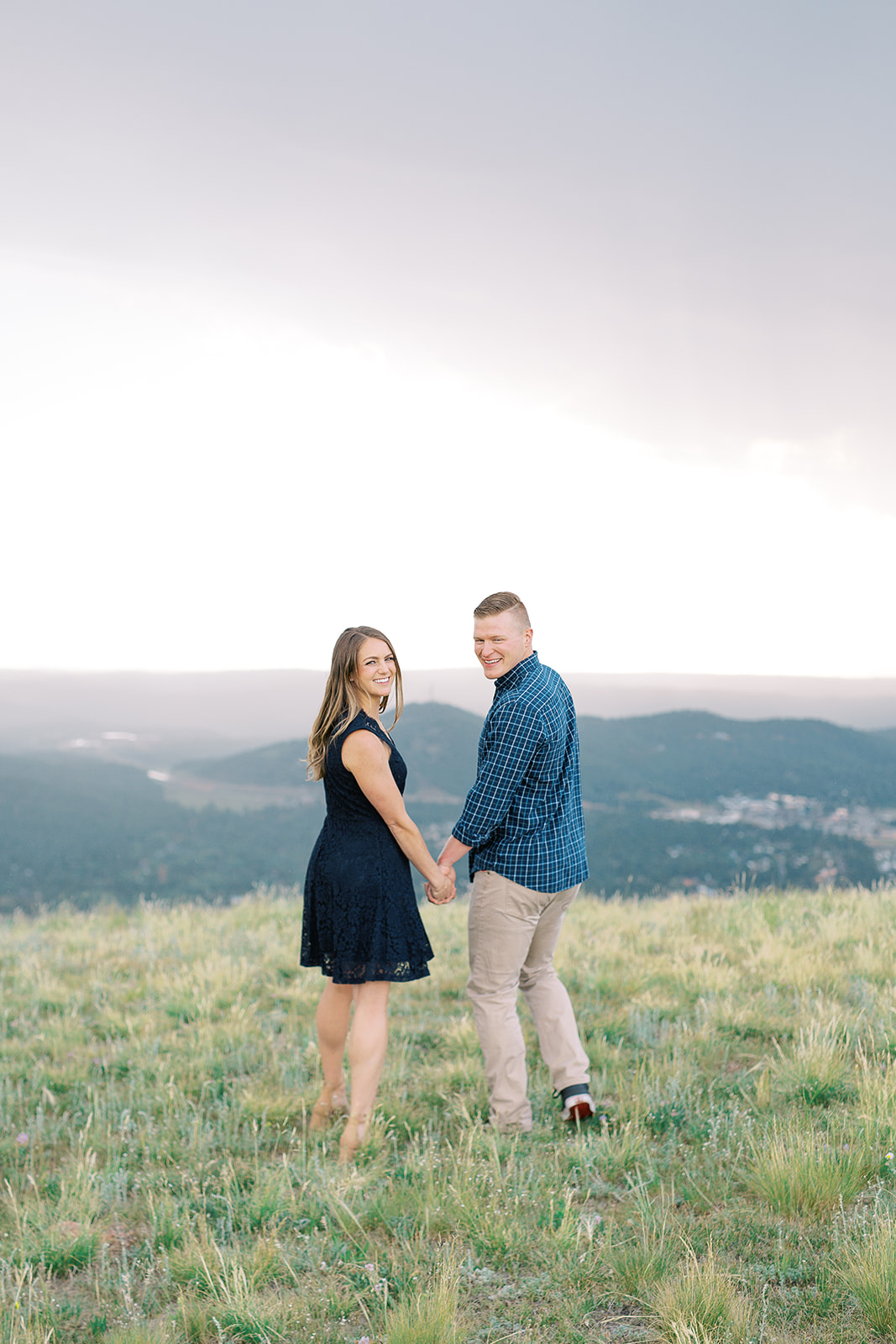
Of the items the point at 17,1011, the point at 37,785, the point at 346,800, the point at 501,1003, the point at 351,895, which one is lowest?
the point at 37,785

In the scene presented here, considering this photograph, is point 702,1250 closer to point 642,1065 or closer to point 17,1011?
point 642,1065

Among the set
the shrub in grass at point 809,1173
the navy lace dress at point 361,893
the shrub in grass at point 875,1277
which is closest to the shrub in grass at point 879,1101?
the shrub in grass at point 809,1173

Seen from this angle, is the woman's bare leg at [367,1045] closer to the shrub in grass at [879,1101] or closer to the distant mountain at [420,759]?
the shrub in grass at [879,1101]

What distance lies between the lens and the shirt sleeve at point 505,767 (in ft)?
12.0

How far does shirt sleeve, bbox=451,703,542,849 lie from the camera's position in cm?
366

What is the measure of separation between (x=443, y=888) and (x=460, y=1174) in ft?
3.94

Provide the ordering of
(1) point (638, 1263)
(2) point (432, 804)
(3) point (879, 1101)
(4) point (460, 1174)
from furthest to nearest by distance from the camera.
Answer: (2) point (432, 804)
(3) point (879, 1101)
(4) point (460, 1174)
(1) point (638, 1263)

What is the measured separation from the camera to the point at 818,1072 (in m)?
4.00

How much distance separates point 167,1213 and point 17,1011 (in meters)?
3.69

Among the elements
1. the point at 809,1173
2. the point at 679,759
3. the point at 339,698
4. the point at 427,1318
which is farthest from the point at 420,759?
the point at 427,1318

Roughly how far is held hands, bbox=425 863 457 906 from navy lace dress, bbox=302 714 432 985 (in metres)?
0.13

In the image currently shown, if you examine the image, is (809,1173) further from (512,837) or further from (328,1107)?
(328,1107)

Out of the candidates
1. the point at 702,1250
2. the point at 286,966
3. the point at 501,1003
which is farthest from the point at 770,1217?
the point at 286,966

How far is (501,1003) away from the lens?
3.81 meters
